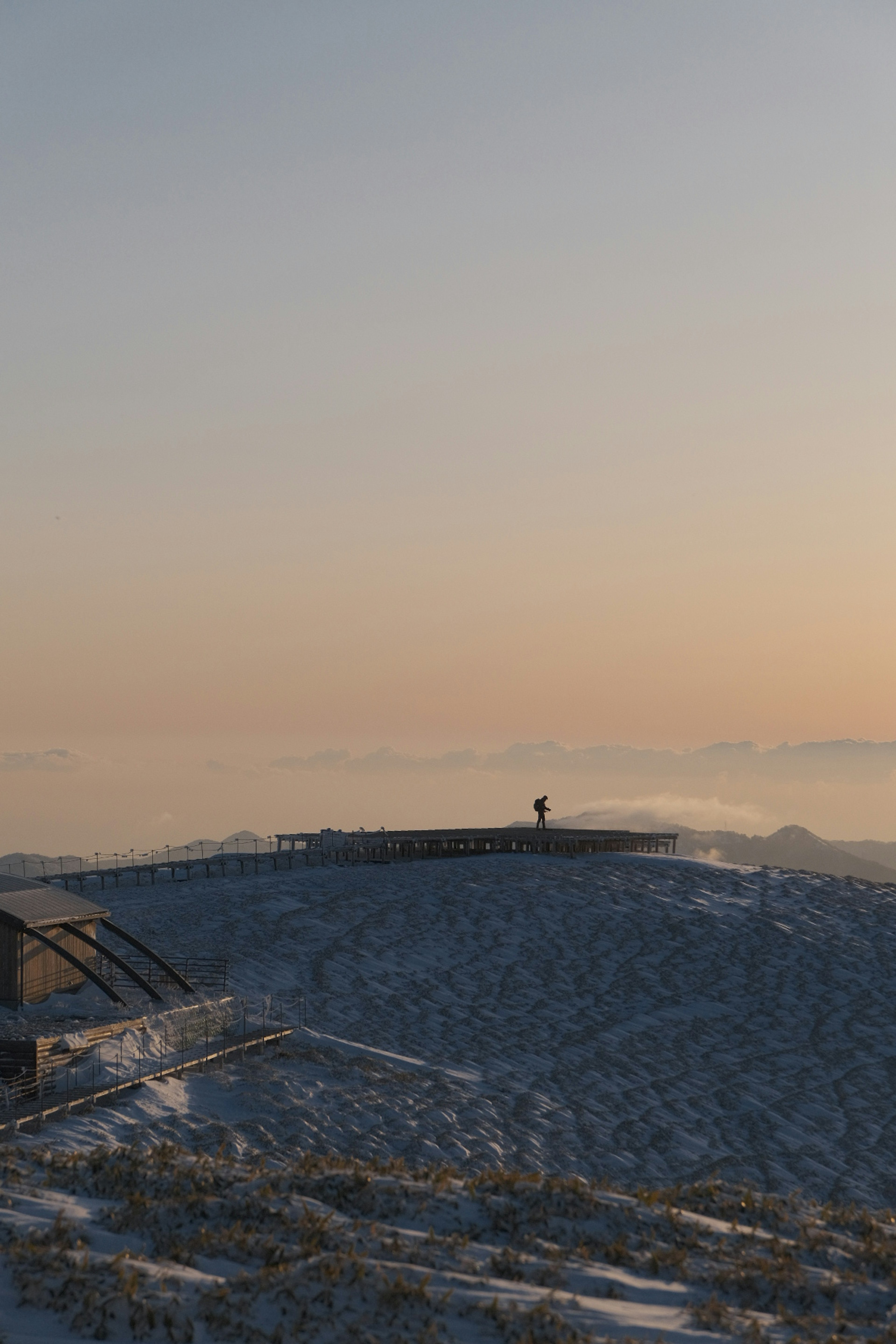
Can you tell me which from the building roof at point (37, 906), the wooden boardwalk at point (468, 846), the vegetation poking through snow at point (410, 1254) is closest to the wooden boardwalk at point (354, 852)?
the wooden boardwalk at point (468, 846)

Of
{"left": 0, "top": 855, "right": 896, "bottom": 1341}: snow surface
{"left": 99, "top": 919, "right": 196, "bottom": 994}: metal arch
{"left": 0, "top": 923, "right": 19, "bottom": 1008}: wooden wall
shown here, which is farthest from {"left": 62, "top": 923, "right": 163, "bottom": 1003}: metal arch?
{"left": 0, "top": 855, "right": 896, "bottom": 1341}: snow surface

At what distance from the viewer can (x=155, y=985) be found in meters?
37.4

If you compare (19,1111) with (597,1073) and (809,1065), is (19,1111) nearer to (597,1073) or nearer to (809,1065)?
(597,1073)

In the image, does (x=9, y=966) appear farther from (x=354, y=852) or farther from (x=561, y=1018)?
(x=354, y=852)

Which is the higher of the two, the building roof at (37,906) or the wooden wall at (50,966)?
the building roof at (37,906)

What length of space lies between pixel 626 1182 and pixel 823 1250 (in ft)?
34.8

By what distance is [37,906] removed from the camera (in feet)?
114

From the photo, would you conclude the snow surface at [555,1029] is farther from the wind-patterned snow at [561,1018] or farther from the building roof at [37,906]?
the building roof at [37,906]

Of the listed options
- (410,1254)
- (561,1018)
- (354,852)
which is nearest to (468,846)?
(354,852)

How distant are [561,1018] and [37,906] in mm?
16427

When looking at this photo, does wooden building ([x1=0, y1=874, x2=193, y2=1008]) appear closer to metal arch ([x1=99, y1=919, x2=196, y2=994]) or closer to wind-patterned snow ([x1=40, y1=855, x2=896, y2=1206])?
metal arch ([x1=99, y1=919, x2=196, y2=994])

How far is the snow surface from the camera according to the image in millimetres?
25797

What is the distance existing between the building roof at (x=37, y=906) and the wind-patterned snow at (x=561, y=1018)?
5910 millimetres

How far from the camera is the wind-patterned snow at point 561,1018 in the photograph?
2708 cm
